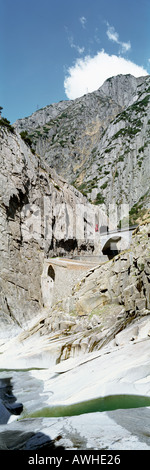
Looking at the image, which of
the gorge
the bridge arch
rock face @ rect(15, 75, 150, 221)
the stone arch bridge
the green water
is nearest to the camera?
the gorge

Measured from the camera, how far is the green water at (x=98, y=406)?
341 inches

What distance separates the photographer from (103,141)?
334 ft

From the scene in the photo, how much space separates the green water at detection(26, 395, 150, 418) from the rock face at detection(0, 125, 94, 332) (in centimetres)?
2477

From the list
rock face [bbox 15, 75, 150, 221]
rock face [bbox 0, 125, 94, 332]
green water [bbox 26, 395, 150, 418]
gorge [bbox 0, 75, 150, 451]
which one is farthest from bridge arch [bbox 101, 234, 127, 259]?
green water [bbox 26, 395, 150, 418]

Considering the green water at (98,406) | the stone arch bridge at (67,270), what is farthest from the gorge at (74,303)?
the stone arch bridge at (67,270)

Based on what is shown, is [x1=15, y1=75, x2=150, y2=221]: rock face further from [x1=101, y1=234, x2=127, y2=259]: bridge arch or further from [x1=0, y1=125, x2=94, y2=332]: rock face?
[x1=0, y1=125, x2=94, y2=332]: rock face

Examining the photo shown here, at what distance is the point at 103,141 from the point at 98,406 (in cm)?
10105

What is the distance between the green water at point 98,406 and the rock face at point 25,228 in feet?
81.3

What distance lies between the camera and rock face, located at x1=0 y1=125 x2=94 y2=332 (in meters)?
35.4

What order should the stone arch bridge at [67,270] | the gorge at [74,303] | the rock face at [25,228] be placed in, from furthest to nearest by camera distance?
the rock face at [25,228] → the stone arch bridge at [67,270] → the gorge at [74,303]

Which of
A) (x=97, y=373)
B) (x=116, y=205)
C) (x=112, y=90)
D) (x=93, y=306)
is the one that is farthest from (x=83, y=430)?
(x=112, y=90)

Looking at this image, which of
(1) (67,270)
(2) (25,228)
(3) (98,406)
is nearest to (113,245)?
(2) (25,228)

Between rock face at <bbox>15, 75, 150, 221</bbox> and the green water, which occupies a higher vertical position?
rock face at <bbox>15, 75, 150, 221</bbox>

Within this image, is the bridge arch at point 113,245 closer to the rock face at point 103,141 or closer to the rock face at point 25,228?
the rock face at point 25,228
